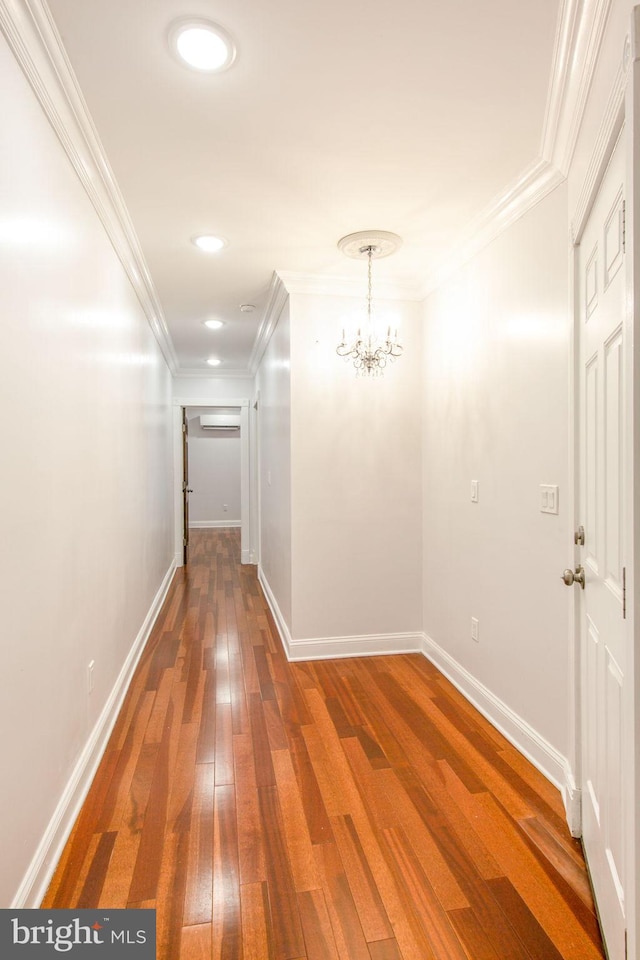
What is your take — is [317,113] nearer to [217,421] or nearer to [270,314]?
[270,314]

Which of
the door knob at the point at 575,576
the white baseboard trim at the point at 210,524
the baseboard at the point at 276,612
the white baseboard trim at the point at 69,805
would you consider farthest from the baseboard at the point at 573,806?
the white baseboard trim at the point at 210,524

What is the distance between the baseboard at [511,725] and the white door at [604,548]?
13.0 inches

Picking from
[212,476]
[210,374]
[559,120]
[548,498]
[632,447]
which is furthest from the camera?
[212,476]

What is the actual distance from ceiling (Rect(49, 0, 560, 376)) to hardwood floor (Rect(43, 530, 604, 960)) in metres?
2.53

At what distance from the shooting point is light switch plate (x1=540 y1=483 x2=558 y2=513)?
2.14m

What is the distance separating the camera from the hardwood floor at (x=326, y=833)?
1.43 meters

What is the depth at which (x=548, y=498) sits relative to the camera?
7.16 ft

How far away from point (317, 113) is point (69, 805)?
A: 2605 millimetres

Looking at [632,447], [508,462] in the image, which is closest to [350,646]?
[508,462]

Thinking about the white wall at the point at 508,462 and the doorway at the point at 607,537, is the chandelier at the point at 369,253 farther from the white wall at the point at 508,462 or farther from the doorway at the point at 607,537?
the doorway at the point at 607,537

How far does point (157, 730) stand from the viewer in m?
2.55

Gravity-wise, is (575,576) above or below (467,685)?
above

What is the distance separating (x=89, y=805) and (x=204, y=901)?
694 mm

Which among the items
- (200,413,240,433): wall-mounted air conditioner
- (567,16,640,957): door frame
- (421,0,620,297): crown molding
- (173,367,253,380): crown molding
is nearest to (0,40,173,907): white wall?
(567,16,640,957): door frame
